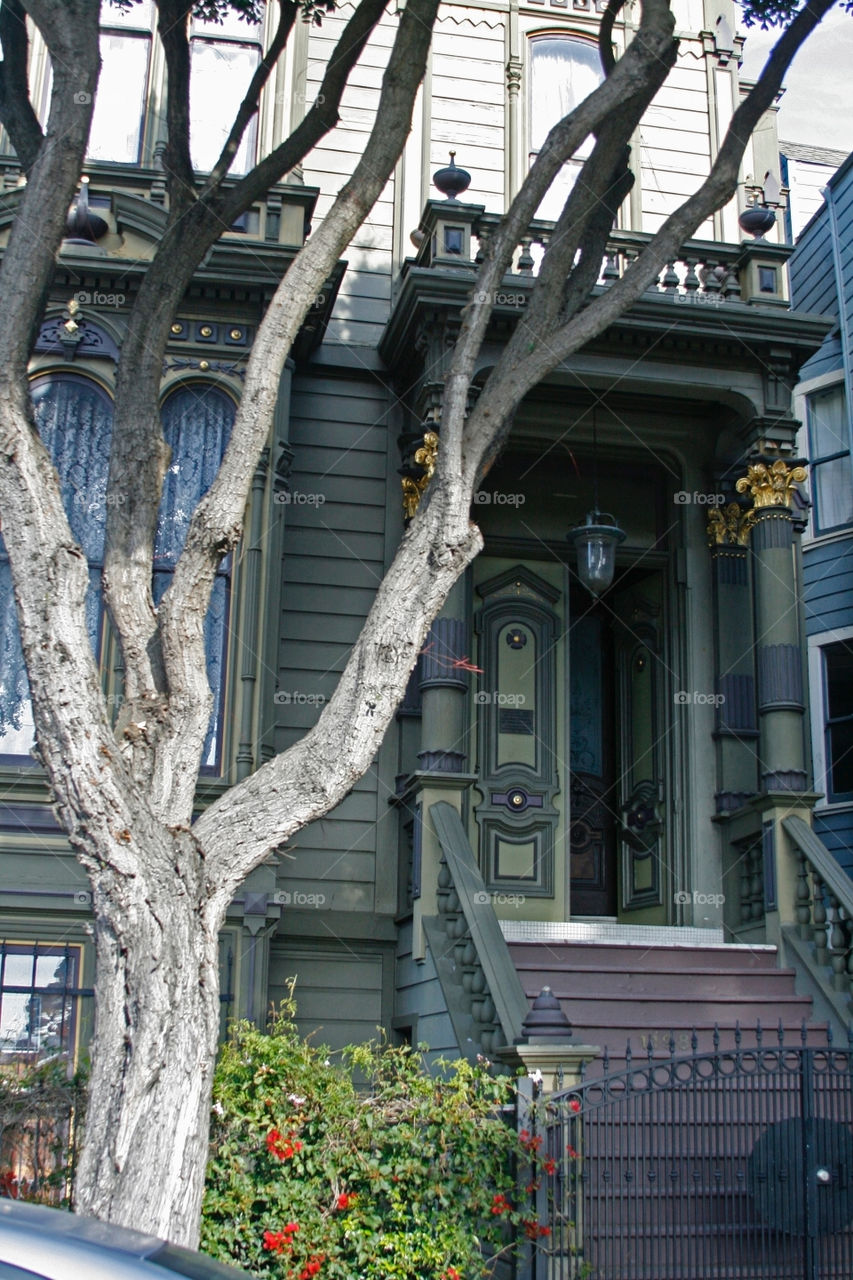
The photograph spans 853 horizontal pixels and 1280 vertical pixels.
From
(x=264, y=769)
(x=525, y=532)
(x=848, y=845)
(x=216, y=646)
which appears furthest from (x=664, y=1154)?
(x=848, y=845)

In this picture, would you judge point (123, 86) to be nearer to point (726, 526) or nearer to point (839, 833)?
point (726, 526)

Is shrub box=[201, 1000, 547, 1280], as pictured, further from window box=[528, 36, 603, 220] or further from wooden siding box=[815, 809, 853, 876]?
wooden siding box=[815, 809, 853, 876]

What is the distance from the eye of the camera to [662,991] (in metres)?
9.20

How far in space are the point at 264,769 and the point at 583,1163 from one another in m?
2.54

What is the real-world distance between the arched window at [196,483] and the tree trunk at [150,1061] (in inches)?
195

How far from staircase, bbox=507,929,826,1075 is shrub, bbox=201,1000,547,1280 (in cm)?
208

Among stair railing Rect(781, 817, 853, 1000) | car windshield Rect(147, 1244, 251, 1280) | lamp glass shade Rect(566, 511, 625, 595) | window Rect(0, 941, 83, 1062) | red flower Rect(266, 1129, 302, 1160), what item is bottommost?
red flower Rect(266, 1129, 302, 1160)

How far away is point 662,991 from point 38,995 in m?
4.37

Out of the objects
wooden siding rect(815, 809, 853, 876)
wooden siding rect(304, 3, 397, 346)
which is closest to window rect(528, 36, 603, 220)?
wooden siding rect(304, 3, 397, 346)

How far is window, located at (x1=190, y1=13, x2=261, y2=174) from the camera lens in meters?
12.2

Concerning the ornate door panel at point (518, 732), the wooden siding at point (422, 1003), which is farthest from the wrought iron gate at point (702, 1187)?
the ornate door panel at point (518, 732)

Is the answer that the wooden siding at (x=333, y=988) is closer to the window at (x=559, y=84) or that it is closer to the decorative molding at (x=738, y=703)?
the decorative molding at (x=738, y=703)

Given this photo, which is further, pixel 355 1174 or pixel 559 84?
pixel 559 84

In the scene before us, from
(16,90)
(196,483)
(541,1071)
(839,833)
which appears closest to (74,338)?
(196,483)
